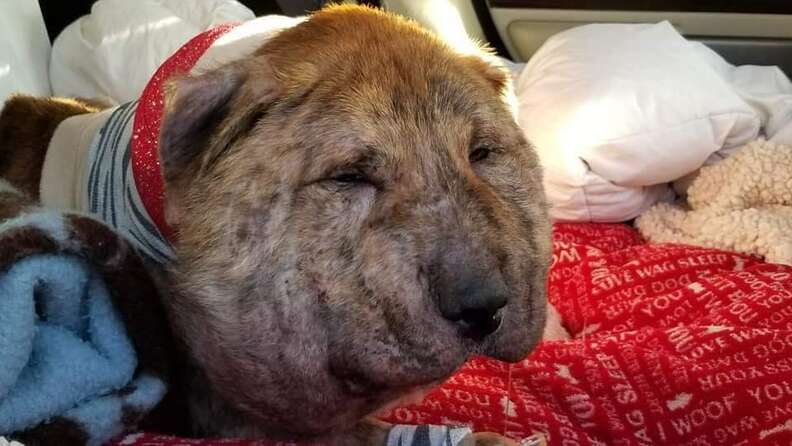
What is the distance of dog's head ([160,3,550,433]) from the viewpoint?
67 centimetres

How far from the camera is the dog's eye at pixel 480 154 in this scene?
0.77 metres

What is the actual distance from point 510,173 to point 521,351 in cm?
15

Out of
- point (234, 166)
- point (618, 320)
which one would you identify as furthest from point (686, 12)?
point (234, 166)

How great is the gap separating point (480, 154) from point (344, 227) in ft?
0.49

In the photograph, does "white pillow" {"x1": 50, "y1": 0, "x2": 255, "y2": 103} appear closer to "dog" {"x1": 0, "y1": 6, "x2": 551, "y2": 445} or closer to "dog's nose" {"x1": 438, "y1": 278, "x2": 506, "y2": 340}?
"dog" {"x1": 0, "y1": 6, "x2": 551, "y2": 445}

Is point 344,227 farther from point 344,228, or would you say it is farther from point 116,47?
point 116,47

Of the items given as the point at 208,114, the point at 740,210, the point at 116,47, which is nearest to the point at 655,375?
the point at 740,210

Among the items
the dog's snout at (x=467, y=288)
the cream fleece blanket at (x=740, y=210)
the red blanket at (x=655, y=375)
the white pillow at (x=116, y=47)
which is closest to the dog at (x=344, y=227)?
the dog's snout at (x=467, y=288)

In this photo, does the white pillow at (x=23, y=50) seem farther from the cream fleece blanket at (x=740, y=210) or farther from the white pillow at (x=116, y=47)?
the cream fleece blanket at (x=740, y=210)

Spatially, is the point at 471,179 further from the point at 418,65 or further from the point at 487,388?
the point at 487,388

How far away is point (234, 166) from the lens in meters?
0.73

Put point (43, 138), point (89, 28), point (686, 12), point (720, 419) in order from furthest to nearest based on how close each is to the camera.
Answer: point (686, 12)
point (89, 28)
point (43, 138)
point (720, 419)

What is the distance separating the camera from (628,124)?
155 centimetres

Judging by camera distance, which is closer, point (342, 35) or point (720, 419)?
point (342, 35)
